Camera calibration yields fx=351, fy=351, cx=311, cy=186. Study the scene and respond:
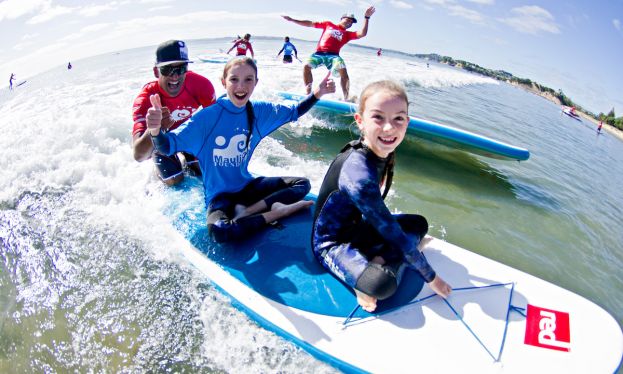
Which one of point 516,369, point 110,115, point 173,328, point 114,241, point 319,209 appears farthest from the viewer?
point 110,115

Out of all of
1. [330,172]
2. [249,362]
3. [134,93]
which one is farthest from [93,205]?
[134,93]

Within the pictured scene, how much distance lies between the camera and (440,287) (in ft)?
6.80

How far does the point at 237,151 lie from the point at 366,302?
4.96 ft

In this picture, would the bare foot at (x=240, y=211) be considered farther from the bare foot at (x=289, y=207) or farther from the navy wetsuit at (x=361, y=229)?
the navy wetsuit at (x=361, y=229)

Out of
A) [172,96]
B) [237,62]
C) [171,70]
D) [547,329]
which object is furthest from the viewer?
[172,96]

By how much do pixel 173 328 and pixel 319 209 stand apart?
1.26 meters

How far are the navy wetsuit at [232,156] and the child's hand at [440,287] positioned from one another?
132 centimetres

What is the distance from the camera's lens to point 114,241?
314 cm

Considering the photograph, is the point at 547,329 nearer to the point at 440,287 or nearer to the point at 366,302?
the point at 440,287

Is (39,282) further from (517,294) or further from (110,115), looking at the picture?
(110,115)

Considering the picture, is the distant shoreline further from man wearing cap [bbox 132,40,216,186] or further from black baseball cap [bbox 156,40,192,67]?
black baseball cap [bbox 156,40,192,67]

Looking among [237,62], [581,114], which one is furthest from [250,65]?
[581,114]

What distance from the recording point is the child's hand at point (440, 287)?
6.72 ft

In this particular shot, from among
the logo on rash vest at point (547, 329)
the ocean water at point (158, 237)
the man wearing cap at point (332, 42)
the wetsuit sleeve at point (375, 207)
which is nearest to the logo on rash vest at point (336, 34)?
the man wearing cap at point (332, 42)
